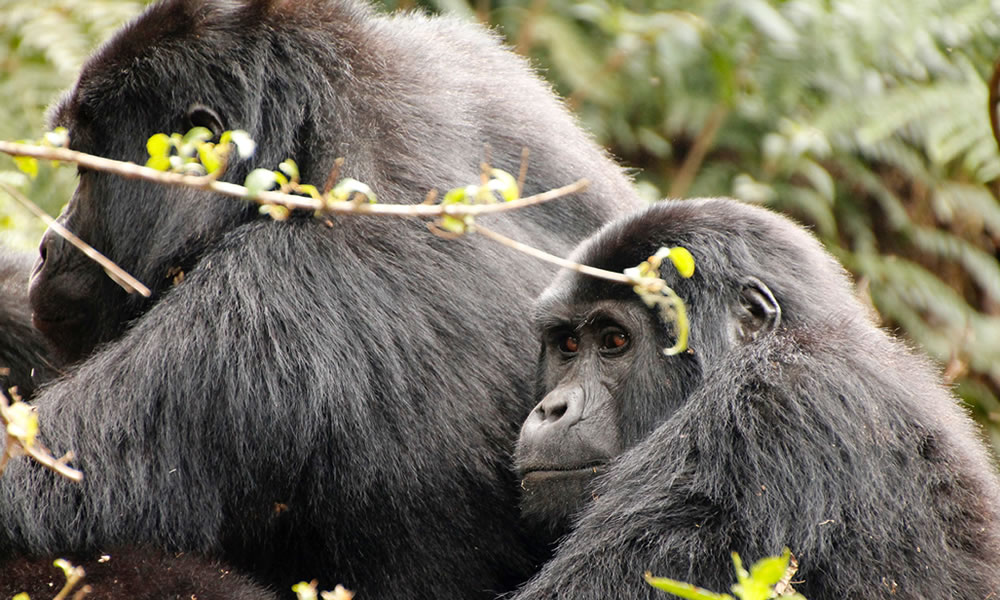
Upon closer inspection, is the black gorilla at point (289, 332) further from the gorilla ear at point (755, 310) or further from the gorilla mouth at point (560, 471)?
the gorilla ear at point (755, 310)

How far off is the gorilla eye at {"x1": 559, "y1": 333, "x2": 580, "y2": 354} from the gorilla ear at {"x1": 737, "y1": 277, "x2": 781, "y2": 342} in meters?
0.44

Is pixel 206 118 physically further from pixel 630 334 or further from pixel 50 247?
pixel 630 334

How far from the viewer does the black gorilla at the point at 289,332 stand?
3025mm

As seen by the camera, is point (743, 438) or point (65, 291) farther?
point (65, 291)

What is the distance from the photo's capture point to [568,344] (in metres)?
3.22

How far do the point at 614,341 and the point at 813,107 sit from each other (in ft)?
12.4

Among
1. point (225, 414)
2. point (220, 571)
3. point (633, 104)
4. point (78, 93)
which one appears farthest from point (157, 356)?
point (633, 104)

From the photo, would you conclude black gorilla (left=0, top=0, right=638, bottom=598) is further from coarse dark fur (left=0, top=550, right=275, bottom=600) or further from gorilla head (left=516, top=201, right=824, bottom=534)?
gorilla head (left=516, top=201, right=824, bottom=534)

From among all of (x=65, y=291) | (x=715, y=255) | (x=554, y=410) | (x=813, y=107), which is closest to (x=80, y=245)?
(x=554, y=410)

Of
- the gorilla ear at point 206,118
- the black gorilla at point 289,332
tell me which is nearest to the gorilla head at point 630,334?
the black gorilla at point 289,332

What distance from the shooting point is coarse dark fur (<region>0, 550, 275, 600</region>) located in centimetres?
285

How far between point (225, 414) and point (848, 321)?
5.12 feet

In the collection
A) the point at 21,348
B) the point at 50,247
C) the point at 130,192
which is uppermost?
the point at 130,192

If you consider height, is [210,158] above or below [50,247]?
above
